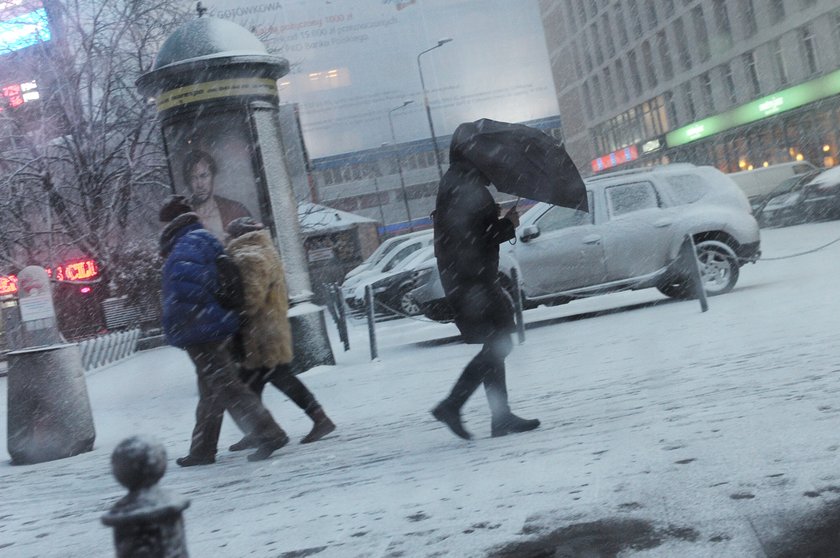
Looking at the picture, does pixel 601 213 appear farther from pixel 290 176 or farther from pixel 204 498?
pixel 204 498

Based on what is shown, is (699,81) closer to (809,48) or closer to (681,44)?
(681,44)

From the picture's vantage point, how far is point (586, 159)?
38.5m

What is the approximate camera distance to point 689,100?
41.6m

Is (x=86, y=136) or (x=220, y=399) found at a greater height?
(x=86, y=136)

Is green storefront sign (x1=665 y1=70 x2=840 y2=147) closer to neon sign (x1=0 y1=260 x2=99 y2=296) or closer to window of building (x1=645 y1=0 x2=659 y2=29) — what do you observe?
window of building (x1=645 y1=0 x2=659 y2=29)

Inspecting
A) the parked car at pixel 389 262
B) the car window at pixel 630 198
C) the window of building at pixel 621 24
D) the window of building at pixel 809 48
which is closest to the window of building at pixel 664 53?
the window of building at pixel 621 24

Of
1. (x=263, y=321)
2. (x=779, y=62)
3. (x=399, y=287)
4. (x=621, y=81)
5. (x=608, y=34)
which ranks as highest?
(x=608, y=34)

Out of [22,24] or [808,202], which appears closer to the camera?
[22,24]

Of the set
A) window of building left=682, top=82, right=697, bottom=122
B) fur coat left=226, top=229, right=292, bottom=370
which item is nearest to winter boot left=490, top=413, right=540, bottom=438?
fur coat left=226, top=229, right=292, bottom=370

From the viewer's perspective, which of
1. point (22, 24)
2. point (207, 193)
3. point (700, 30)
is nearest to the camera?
point (207, 193)

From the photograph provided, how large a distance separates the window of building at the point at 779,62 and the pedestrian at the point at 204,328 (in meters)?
32.5

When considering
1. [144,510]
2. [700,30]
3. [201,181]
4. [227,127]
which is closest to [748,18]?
[700,30]

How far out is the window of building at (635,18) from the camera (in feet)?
124

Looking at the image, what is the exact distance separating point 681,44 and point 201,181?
32.7 m
